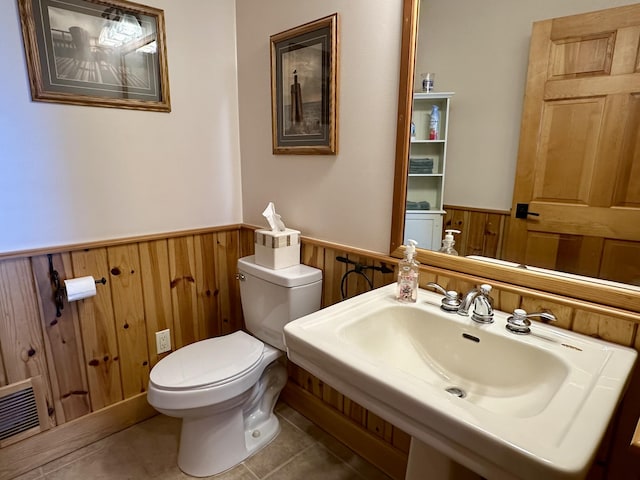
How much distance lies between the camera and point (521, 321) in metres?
0.98

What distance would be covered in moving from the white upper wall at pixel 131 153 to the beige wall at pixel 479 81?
1086mm

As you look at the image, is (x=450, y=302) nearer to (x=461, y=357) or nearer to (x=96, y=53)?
(x=461, y=357)

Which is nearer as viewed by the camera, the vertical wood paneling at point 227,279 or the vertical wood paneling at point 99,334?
the vertical wood paneling at point 99,334

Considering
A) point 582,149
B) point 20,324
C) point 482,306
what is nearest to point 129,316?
point 20,324

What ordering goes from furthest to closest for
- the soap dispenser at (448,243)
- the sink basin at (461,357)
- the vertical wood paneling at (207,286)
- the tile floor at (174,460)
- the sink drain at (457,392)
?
1. the vertical wood paneling at (207,286)
2. the tile floor at (174,460)
3. the soap dispenser at (448,243)
4. the sink drain at (457,392)
5. the sink basin at (461,357)

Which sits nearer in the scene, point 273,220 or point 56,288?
point 56,288

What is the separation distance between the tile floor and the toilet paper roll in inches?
27.9

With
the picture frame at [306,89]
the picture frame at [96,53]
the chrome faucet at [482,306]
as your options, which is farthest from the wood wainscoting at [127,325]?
the picture frame at [96,53]

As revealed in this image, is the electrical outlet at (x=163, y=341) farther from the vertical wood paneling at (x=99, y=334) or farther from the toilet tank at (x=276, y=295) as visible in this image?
the toilet tank at (x=276, y=295)

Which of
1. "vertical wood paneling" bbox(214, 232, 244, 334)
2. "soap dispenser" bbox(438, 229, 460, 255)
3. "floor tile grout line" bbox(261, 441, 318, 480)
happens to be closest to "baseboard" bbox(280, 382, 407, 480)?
"floor tile grout line" bbox(261, 441, 318, 480)

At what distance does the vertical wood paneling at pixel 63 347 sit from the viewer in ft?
4.81

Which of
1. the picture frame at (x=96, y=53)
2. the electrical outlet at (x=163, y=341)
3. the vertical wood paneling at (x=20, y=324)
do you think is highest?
the picture frame at (x=96, y=53)

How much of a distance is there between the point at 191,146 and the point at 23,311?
0.98 meters

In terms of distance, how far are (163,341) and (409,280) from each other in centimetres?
132
